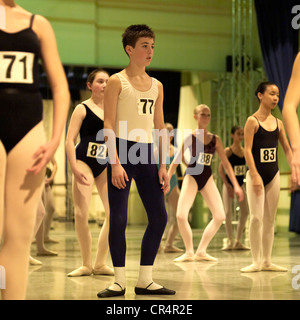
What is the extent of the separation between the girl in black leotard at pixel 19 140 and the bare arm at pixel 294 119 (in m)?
0.84

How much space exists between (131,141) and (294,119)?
138 cm

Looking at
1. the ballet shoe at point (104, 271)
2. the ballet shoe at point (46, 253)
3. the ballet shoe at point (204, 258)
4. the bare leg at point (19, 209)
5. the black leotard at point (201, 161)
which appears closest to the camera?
the bare leg at point (19, 209)

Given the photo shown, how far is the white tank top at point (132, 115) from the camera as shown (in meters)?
3.55

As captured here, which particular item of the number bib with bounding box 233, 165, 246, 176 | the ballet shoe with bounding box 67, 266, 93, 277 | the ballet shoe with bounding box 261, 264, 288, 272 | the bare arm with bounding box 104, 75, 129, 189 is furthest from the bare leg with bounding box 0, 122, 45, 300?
the number bib with bounding box 233, 165, 246, 176

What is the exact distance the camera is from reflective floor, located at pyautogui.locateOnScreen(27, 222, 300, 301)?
3654 millimetres

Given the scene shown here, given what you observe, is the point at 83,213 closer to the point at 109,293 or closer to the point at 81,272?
the point at 81,272

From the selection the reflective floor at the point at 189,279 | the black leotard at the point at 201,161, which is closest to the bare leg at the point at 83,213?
the reflective floor at the point at 189,279

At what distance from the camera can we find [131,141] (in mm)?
3557

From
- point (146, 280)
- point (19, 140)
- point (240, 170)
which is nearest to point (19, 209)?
point (19, 140)

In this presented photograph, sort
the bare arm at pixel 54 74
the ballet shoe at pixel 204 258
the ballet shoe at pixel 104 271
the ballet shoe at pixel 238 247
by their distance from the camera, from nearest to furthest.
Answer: the bare arm at pixel 54 74 → the ballet shoe at pixel 104 271 → the ballet shoe at pixel 204 258 → the ballet shoe at pixel 238 247

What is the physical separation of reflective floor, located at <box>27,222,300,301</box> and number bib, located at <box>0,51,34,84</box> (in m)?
1.71

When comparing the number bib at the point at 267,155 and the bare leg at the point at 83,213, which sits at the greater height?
the number bib at the point at 267,155

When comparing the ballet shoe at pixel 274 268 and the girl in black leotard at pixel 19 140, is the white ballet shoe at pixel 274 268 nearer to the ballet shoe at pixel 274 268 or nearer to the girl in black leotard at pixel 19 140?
the ballet shoe at pixel 274 268

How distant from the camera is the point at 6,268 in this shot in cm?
220
